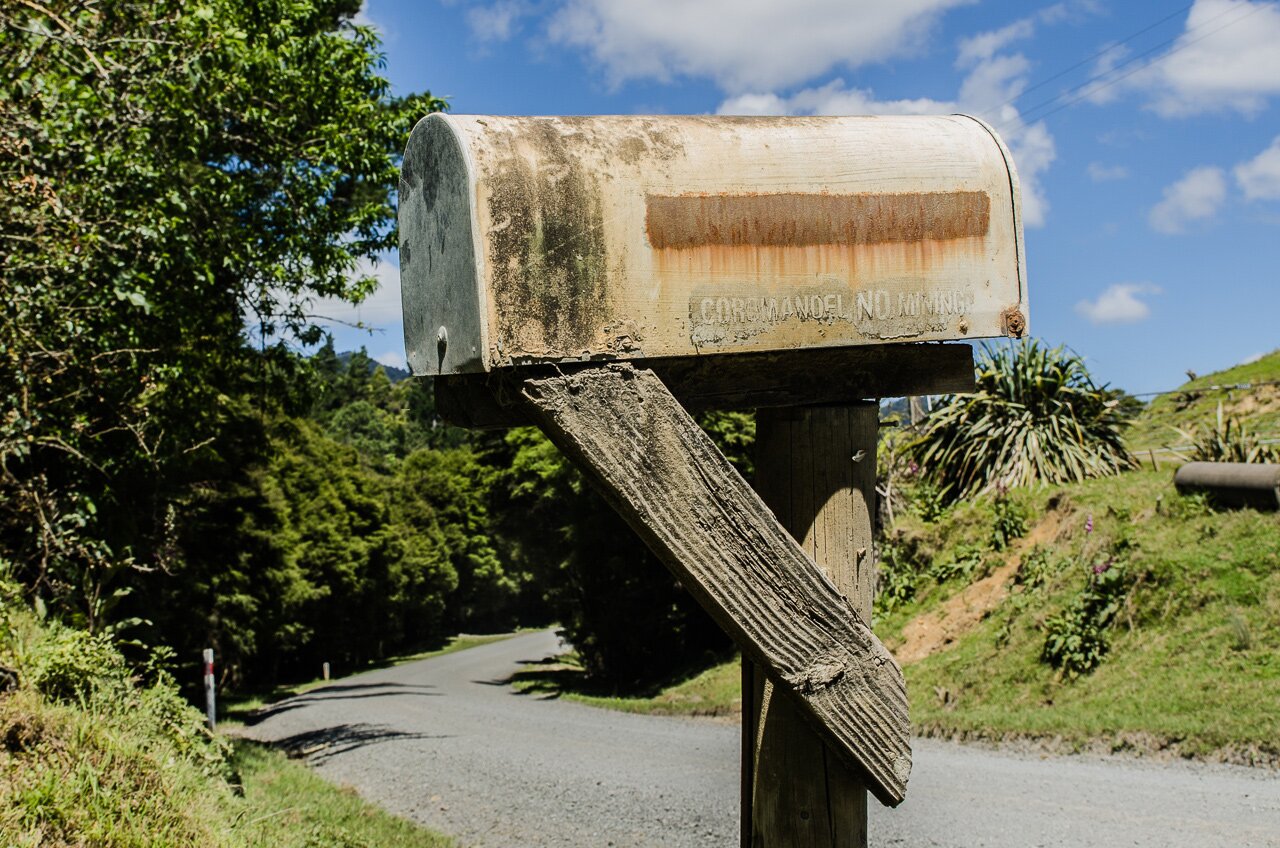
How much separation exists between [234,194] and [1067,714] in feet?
32.2

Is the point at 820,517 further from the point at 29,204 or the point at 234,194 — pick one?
the point at 234,194

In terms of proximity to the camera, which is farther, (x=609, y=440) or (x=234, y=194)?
(x=234, y=194)

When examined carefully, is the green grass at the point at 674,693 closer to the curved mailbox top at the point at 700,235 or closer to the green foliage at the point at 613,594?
the green foliage at the point at 613,594

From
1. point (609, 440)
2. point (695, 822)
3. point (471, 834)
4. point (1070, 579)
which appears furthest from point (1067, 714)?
point (609, 440)

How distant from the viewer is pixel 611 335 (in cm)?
184

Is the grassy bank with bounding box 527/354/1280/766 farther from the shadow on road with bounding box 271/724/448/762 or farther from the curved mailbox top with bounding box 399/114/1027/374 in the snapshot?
the curved mailbox top with bounding box 399/114/1027/374

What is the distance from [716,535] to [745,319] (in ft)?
1.25

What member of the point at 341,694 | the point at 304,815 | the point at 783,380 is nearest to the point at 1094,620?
the point at 304,815

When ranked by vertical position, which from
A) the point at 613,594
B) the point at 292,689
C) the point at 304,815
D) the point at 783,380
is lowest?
the point at 292,689

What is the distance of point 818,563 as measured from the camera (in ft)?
7.13

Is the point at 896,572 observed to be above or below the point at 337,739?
above

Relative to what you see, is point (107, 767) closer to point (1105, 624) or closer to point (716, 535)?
point (716, 535)

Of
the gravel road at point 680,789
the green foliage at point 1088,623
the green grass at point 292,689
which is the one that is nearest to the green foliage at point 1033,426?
the green foliage at point 1088,623

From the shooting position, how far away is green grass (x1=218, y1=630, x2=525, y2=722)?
24359 mm
